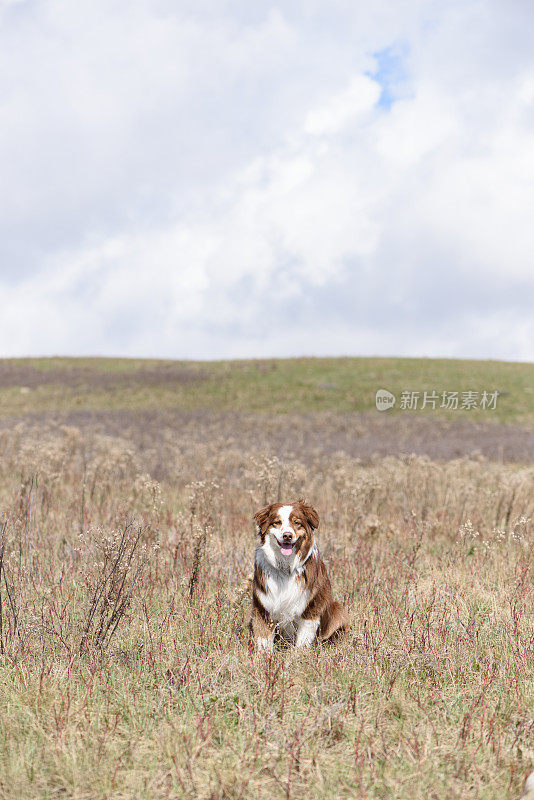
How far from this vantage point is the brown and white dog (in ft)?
12.1

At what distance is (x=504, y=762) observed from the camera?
2.83m

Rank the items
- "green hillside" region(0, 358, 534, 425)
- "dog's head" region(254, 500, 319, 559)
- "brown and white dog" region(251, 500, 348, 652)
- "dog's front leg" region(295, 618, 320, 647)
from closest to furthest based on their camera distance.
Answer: "dog's head" region(254, 500, 319, 559) → "brown and white dog" region(251, 500, 348, 652) → "dog's front leg" region(295, 618, 320, 647) → "green hillside" region(0, 358, 534, 425)

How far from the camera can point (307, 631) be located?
385cm

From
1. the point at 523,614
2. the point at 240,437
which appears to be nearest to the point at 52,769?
the point at 523,614

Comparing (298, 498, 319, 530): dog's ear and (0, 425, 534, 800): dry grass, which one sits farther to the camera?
(298, 498, 319, 530): dog's ear

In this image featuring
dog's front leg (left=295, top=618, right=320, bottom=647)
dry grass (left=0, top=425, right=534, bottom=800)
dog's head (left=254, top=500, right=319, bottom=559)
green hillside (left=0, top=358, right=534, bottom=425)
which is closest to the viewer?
dry grass (left=0, top=425, right=534, bottom=800)

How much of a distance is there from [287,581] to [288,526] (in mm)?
451

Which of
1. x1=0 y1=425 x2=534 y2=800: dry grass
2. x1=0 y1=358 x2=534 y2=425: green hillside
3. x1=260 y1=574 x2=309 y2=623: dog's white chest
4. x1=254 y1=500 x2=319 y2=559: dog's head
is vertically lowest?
x1=0 y1=425 x2=534 y2=800: dry grass

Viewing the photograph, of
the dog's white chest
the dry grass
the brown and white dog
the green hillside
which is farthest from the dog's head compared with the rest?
the green hillside

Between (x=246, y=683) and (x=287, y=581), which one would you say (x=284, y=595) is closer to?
(x=287, y=581)

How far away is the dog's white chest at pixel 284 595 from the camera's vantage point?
3746mm

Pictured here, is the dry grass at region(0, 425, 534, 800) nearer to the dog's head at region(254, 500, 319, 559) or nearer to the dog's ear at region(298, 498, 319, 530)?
the dog's head at region(254, 500, 319, 559)

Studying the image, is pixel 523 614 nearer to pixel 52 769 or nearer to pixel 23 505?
pixel 52 769

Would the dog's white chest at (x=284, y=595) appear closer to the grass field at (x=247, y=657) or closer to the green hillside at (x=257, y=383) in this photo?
the grass field at (x=247, y=657)
